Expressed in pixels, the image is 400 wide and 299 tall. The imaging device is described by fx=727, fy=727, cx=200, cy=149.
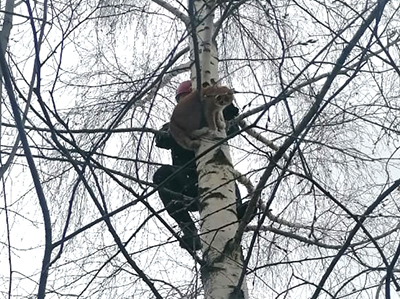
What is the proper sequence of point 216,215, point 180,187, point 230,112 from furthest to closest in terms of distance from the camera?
1. point 230,112
2. point 180,187
3. point 216,215

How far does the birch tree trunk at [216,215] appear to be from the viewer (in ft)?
8.15

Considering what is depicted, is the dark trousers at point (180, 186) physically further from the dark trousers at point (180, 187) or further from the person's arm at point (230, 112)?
the person's arm at point (230, 112)

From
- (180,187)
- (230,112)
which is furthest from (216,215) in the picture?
(230,112)

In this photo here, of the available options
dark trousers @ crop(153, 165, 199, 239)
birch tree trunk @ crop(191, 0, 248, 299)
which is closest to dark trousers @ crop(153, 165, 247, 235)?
dark trousers @ crop(153, 165, 199, 239)

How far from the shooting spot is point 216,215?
2682mm

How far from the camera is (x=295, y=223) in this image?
12.6 ft

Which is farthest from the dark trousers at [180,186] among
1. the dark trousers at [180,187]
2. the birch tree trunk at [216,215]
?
the birch tree trunk at [216,215]

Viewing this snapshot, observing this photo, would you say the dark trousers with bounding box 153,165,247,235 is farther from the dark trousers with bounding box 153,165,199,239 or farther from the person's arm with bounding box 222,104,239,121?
the person's arm with bounding box 222,104,239,121

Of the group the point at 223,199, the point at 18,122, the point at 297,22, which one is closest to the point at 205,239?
the point at 223,199

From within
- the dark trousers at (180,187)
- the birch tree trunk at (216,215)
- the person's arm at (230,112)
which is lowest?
the birch tree trunk at (216,215)

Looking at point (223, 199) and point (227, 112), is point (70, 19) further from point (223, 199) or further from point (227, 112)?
point (227, 112)

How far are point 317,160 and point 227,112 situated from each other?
2.34 feet

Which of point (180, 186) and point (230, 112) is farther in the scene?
point (230, 112)

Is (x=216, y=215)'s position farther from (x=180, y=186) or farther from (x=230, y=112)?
(x=230, y=112)
